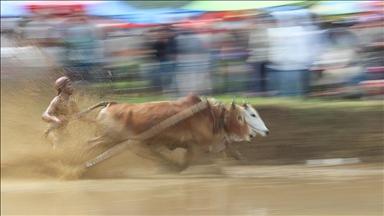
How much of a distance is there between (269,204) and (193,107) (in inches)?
48.6

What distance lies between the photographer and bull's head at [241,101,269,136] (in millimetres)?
6184

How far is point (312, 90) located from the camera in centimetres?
655

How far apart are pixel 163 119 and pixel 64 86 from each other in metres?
0.99

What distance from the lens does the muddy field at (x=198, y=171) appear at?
5.48 m

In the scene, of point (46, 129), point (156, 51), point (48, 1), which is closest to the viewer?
point (46, 129)

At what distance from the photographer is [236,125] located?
20.2ft

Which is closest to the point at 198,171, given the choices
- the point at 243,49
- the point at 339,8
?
the point at 243,49

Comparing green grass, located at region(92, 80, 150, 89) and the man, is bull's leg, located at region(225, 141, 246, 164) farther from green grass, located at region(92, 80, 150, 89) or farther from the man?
the man

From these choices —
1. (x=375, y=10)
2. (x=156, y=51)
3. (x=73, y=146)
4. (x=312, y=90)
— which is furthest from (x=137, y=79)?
(x=375, y=10)

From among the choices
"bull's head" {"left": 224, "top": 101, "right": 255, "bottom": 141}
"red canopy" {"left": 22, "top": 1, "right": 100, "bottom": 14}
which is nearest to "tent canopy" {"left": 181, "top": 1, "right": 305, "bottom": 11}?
"red canopy" {"left": 22, "top": 1, "right": 100, "bottom": 14}

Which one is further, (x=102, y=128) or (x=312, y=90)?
(x=312, y=90)

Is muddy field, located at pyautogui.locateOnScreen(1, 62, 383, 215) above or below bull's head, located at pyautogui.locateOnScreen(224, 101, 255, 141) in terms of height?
below

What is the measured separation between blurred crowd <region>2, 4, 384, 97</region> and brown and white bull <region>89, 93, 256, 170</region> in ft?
1.40

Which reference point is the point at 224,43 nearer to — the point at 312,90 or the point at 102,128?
the point at 312,90
